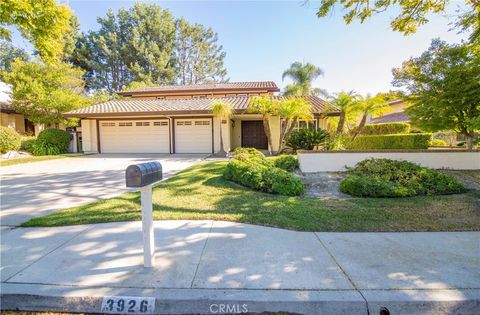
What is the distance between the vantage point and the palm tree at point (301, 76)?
80.9 feet

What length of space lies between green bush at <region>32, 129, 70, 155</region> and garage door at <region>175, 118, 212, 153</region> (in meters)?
7.56

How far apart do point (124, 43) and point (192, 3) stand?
923 inches

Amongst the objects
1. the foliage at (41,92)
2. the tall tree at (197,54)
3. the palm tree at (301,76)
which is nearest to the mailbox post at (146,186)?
the foliage at (41,92)

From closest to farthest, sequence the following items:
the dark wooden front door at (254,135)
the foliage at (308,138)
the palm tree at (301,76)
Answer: the foliage at (308,138)
the dark wooden front door at (254,135)
the palm tree at (301,76)

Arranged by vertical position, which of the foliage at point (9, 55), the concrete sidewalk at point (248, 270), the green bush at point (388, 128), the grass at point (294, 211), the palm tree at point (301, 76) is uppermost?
the foliage at point (9, 55)

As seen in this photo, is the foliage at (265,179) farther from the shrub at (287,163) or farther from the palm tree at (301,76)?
the palm tree at (301,76)

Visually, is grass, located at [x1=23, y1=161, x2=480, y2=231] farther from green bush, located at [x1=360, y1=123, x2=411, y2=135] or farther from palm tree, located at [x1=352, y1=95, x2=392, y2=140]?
green bush, located at [x1=360, y1=123, x2=411, y2=135]

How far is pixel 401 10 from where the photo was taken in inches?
290

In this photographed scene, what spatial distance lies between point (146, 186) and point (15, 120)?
969 inches

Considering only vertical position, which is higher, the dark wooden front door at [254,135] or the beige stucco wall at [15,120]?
the beige stucco wall at [15,120]

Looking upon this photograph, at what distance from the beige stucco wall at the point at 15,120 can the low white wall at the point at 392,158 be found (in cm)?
2265

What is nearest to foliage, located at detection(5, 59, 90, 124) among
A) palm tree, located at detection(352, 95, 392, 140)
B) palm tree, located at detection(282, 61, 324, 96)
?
palm tree, located at detection(282, 61, 324, 96)

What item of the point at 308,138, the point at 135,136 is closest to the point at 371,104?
the point at 308,138

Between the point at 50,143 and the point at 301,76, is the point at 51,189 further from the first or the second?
the point at 301,76
